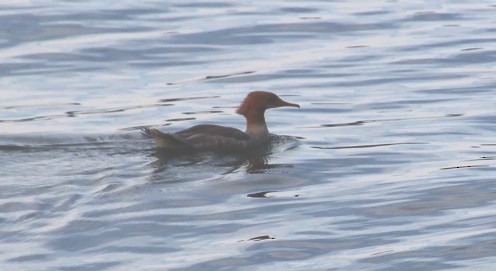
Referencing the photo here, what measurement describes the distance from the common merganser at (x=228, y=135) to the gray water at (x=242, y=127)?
198 millimetres

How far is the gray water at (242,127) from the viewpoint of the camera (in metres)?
10.7

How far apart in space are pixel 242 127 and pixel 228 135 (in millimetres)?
1663

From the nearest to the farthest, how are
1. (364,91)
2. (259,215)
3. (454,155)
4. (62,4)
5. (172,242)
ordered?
(172,242)
(259,215)
(454,155)
(364,91)
(62,4)

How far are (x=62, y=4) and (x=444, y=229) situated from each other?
14.3 meters

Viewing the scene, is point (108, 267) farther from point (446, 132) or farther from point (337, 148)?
point (446, 132)

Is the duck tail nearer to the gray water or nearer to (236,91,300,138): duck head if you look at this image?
the gray water

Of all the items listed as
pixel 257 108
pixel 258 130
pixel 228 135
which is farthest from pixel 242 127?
pixel 228 135

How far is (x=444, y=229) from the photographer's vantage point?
436 inches

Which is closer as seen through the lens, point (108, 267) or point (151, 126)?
point (108, 267)

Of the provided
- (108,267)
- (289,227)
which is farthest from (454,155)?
(108,267)

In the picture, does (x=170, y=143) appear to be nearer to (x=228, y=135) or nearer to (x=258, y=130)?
(x=228, y=135)

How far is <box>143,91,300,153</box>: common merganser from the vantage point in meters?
14.1

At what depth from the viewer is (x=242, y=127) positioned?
637 inches

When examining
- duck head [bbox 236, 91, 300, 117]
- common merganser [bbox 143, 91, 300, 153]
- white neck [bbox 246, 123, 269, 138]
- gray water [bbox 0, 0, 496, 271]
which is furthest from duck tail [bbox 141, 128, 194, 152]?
duck head [bbox 236, 91, 300, 117]
